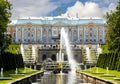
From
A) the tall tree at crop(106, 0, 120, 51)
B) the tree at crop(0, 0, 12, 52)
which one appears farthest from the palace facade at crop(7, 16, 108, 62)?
the tree at crop(0, 0, 12, 52)

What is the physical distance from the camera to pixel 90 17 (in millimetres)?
109938

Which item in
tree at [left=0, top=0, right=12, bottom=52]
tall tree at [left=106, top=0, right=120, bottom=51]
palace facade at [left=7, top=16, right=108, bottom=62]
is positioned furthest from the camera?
palace facade at [left=7, top=16, right=108, bottom=62]

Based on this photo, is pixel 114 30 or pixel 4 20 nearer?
pixel 4 20

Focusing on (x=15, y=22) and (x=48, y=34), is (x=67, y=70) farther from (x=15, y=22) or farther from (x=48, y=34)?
(x=15, y=22)

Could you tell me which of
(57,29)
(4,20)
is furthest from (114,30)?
(57,29)

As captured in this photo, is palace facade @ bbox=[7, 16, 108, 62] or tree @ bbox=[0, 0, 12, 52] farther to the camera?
palace facade @ bbox=[7, 16, 108, 62]

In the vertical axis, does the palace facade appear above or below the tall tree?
above

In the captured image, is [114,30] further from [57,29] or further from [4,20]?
[57,29]

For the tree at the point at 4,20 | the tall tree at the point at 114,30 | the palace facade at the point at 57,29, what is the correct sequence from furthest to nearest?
the palace facade at the point at 57,29
the tall tree at the point at 114,30
the tree at the point at 4,20

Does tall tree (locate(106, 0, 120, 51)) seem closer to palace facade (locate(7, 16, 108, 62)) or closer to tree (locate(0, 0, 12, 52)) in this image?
tree (locate(0, 0, 12, 52))

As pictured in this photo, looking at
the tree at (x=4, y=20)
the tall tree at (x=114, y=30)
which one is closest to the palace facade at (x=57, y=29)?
the tall tree at (x=114, y=30)

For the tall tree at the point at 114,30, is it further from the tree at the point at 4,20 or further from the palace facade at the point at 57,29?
the palace facade at the point at 57,29

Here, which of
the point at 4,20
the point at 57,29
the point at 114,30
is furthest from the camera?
the point at 57,29

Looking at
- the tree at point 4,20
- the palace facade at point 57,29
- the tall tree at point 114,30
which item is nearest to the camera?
the tree at point 4,20
